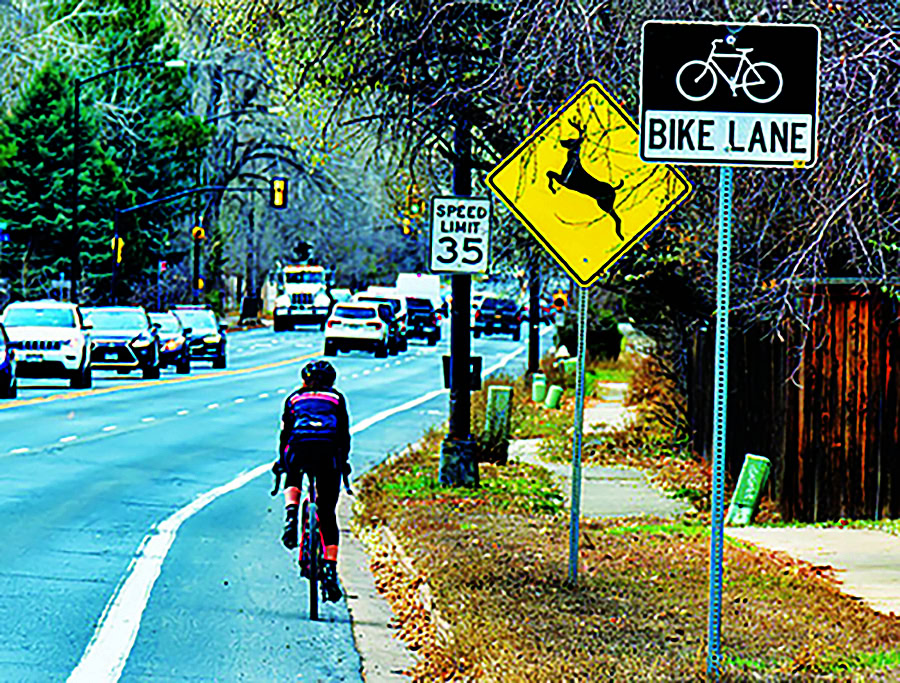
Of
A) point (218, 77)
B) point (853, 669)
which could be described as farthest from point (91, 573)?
point (218, 77)

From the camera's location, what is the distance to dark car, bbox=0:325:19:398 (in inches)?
1199

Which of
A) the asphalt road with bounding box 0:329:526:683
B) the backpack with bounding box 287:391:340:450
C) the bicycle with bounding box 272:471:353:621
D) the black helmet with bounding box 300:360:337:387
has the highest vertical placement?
the black helmet with bounding box 300:360:337:387

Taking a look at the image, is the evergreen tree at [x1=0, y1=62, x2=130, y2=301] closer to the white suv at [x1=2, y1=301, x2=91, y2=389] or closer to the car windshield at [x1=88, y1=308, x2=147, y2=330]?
the car windshield at [x1=88, y1=308, x2=147, y2=330]

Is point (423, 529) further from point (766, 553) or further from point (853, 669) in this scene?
point (853, 669)

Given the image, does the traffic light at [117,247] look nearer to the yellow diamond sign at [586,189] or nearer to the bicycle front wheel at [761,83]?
the yellow diamond sign at [586,189]

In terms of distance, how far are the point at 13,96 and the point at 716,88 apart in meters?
63.3

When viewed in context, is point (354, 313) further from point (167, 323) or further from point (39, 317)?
point (39, 317)

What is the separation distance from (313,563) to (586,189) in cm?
333

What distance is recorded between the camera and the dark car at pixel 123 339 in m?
40.2

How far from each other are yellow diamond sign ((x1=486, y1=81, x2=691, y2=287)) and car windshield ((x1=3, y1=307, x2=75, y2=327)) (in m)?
24.3

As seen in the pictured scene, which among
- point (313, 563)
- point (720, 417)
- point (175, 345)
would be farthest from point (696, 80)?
point (175, 345)

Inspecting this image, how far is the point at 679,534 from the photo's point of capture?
538 inches

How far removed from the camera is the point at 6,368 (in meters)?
30.9

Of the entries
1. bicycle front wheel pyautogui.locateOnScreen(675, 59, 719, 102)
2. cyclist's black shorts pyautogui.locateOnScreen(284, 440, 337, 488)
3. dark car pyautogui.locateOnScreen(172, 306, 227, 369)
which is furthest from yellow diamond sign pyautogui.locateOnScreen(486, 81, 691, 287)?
dark car pyautogui.locateOnScreen(172, 306, 227, 369)
